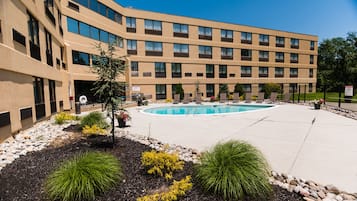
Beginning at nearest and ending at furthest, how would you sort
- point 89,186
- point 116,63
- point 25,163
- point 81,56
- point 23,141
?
point 89,186, point 25,163, point 116,63, point 23,141, point 81,56

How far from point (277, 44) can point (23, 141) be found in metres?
38.1

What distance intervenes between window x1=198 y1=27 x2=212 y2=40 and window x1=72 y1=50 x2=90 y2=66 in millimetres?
16962

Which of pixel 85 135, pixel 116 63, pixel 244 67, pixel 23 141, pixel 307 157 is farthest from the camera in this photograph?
pixel 244 67

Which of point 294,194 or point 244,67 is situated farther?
point 244,67

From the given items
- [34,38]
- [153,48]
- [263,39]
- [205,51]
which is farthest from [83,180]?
[263,39]

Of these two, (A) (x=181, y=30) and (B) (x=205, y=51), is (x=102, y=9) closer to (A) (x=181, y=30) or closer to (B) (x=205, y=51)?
(A) (x=181, y=30)

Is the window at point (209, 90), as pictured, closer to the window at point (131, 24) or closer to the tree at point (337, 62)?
the window at point (131, 24)

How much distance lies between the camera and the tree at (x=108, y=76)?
206 inches

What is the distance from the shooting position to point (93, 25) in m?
19.5

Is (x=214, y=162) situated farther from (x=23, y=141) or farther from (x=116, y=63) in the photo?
(x=23, y=141)

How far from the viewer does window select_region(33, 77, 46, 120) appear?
952 centimetres

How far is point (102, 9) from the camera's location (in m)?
20.8

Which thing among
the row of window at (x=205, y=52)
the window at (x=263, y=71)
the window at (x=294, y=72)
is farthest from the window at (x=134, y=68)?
the window at (x=294, y=72)

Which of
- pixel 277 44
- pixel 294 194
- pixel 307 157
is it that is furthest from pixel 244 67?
pixel 294 194
